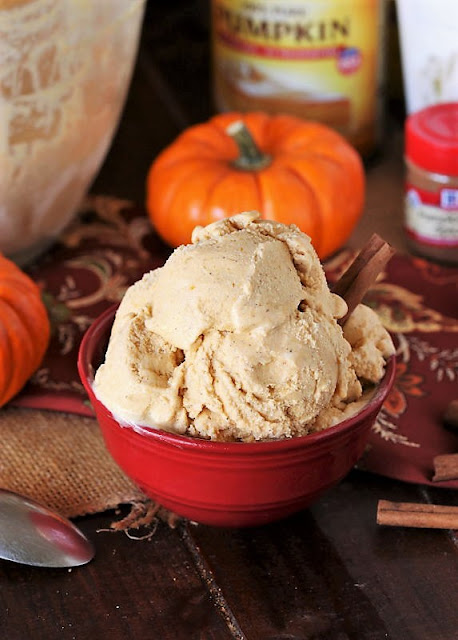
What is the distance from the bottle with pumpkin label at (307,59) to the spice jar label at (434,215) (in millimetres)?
258

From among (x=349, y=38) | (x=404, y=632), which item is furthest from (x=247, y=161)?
(x=404, y=632)

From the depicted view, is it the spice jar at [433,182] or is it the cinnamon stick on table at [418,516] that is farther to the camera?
the spice jar at [433,182]

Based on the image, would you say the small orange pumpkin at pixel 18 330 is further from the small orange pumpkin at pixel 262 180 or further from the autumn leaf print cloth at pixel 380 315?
the small orange pumpkin at pixel 262 180

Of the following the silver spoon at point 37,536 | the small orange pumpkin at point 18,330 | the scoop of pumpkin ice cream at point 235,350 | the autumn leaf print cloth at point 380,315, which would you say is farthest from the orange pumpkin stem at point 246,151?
the silver spoon at point 37,536

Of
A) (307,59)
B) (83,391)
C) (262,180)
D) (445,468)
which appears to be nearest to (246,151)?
(262,180)

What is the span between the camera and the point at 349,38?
1450mm

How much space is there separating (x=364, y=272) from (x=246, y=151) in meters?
0.48

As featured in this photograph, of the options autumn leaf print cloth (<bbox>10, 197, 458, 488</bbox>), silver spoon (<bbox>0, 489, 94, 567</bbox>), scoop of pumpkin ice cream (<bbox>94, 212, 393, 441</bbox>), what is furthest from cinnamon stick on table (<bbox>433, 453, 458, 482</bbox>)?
silver spoon (<bbox>0, 489, 94, 567</bbox>)

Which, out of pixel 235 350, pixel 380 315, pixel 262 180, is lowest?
pixel 380 315

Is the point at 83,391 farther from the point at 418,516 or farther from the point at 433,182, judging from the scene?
the point at 433,182

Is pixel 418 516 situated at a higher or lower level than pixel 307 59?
lower

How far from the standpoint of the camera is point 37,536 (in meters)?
0.85

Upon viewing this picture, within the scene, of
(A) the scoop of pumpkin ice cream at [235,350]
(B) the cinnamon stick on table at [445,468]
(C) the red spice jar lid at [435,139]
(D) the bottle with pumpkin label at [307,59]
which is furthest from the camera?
(D) the bottle with pumpkin label at [307,59]

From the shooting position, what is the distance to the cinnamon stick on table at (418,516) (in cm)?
87
